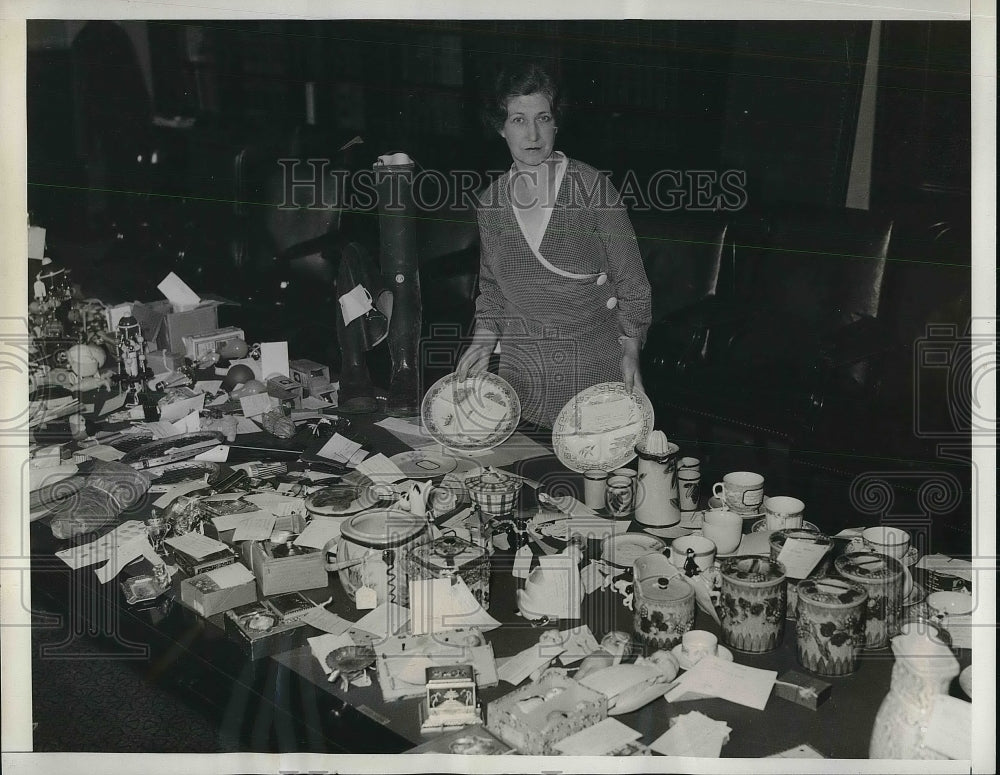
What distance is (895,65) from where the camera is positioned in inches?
88.0

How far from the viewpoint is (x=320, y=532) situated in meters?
2.11

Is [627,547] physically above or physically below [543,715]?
above

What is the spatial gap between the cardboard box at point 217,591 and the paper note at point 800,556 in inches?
42.7

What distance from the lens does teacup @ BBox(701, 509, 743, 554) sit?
2012mm

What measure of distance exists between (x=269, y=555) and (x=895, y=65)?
6.09ft

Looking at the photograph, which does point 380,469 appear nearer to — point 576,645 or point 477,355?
point 477,355

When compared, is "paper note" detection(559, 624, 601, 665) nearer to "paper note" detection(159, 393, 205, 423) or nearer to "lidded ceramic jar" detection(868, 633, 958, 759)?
"lidded ceramic jar" detection(868, 633, 958, 759)

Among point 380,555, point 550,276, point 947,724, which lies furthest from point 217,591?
point 947,724

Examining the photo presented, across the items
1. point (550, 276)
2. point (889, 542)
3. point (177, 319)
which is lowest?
point (889, 542)

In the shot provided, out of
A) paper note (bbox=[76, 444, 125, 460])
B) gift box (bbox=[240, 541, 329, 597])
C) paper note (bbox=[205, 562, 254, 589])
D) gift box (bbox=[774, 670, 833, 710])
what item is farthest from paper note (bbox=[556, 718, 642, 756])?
paper note (bbox=[76, 444, 125, 460])

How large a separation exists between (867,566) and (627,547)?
1.73ft

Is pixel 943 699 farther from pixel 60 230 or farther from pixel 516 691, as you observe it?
pixel 60 230

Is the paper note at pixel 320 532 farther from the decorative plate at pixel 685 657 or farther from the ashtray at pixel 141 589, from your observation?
the decorative plate at pixel 685 657

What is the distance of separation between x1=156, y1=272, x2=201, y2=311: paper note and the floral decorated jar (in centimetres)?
192
